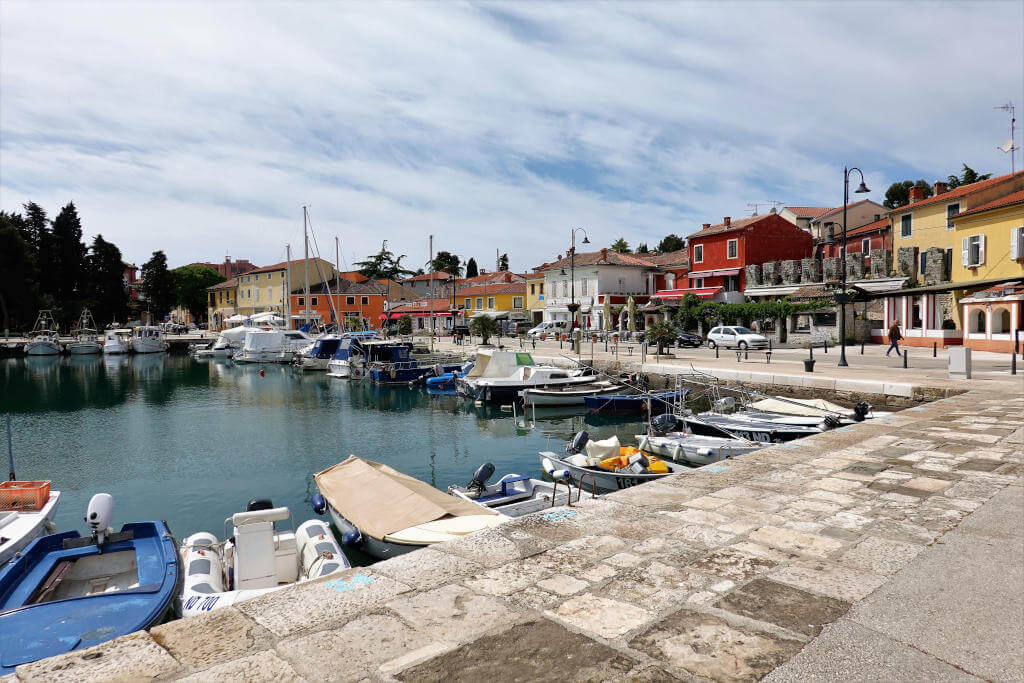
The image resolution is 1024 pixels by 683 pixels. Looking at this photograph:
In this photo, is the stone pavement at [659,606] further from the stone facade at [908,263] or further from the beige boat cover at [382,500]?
the stone facade at [908,263]

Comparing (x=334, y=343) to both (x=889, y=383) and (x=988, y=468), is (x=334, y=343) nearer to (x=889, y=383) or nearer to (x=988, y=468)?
(x=889, y=383)

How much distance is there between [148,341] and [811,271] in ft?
219

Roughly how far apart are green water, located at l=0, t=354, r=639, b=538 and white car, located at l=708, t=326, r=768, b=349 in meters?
17.6

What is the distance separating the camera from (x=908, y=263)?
128 ft

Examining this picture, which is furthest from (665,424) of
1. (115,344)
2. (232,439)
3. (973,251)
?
(115,344)

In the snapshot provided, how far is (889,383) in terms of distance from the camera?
2066 cm

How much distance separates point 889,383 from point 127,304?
8983 cm

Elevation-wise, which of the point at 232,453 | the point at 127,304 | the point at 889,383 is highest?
the point at 127,304

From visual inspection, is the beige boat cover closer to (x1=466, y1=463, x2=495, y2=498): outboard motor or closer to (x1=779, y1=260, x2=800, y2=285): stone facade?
(x1=466, y1=463, x2=495, y2=498): outboard motor

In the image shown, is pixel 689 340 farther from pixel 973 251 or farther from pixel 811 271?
pixel 973 251

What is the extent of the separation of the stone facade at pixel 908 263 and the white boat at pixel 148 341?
7131 centimetres

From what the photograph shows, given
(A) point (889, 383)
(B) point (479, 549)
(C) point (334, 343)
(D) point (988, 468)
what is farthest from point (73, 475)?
(C) point (334, 343)

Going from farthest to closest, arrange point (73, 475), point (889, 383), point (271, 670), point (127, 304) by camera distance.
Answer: point (127, 304) < point (889, 383) < point (73, 475) < point (271, 670)

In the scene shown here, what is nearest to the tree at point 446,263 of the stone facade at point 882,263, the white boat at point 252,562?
the stone facade at point 882,263
